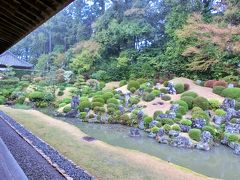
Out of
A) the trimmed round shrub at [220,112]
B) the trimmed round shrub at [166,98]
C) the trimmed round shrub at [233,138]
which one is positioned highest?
the trimmed round shrub at [166,98]

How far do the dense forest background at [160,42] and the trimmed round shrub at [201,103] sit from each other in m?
5.06

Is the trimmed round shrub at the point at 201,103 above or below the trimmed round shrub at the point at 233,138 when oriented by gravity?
above

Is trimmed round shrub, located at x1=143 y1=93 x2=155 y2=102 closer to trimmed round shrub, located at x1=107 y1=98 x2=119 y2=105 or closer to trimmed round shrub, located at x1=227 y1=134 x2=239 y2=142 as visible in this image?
trimmed round shrub, located at x1=107 y1=98 x2=119 y2=105

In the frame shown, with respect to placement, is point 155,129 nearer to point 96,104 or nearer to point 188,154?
point 188,154

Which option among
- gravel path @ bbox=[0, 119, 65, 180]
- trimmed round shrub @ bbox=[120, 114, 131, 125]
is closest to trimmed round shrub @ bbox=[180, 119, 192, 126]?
trimmed round shrub @ bbox=[120, 114, 131, 125]

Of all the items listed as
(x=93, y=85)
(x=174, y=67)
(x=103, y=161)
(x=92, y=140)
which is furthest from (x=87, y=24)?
(x=103, y=161)

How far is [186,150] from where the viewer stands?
1074 centimetres

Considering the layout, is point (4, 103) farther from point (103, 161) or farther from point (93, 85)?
point (103, 161)

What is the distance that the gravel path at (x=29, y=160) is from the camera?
6.22 metres

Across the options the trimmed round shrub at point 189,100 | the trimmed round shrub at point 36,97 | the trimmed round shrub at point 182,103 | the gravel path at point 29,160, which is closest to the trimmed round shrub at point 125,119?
the trimmed round shrub at point 182,103

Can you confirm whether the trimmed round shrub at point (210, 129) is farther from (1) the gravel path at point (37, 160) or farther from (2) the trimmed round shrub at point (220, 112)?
(1) the gravel path at point (37, 160)

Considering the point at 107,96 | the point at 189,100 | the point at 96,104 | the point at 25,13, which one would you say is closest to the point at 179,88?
the point at 189,100

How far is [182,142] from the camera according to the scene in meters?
11.2

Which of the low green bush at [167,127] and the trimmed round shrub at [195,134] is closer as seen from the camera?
the trimmed round shrub at [195,134]
